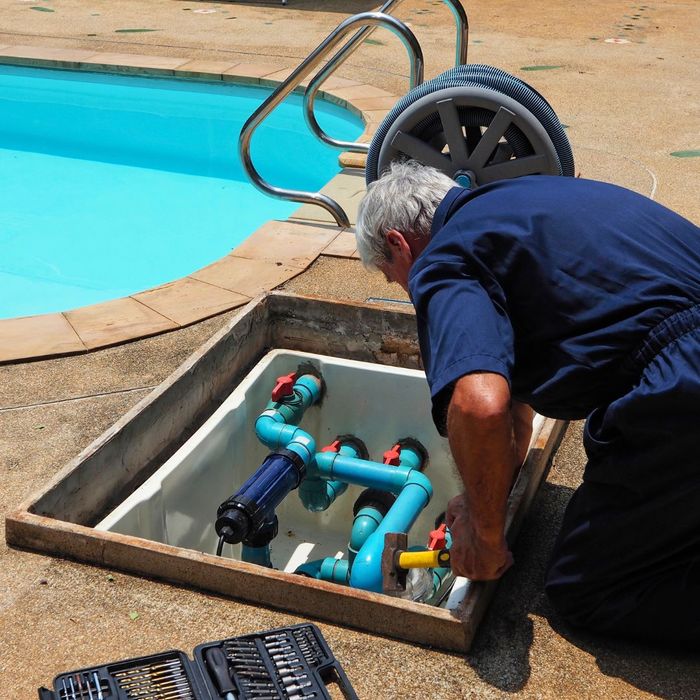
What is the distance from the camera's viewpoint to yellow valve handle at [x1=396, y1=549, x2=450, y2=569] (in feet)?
7.64

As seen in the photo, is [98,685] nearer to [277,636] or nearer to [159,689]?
[159,689]

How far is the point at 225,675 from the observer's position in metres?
2.05

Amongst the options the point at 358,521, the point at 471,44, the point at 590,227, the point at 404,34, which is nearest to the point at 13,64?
the point at 471,44

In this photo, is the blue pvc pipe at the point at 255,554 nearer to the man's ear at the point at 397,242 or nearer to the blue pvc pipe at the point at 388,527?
the blue pvc pipe at the point at 388,527

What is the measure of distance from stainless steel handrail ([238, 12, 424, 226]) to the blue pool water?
1.82 m

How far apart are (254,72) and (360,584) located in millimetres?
6433

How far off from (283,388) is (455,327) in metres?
1.41

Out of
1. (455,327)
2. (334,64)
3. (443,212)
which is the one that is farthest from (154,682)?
(334,64)

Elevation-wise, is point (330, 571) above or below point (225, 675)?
below

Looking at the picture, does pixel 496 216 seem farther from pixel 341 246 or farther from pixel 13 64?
pixel 13 64

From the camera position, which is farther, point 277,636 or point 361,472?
point 361,472

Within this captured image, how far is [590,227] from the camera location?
215 cm

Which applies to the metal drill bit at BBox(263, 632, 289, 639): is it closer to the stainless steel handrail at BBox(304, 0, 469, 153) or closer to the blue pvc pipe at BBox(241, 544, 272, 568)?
the blue pvc pipe at BBox(241, 544, 272, 568)

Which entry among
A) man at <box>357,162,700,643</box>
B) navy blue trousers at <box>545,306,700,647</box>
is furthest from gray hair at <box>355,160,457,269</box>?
navy blue trousers at <box>545,306,700,647</box>
